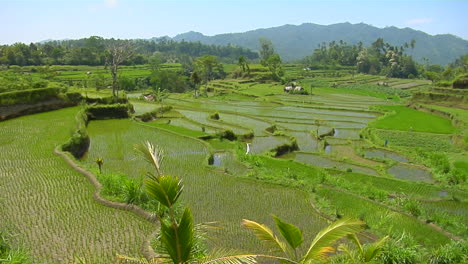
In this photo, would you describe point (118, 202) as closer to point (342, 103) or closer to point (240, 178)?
point (240, 178)

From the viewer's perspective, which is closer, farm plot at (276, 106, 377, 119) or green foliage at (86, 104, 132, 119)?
green foliage at (86, 104, 132, 119)

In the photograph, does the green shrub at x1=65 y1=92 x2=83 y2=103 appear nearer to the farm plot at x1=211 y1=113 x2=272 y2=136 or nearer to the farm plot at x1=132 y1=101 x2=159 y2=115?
the farm plot at x1=132 y1=101 x2=159 y2=115

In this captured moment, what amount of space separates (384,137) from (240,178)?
17.3m

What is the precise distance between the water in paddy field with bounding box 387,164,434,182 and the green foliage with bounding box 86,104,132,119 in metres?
20.5

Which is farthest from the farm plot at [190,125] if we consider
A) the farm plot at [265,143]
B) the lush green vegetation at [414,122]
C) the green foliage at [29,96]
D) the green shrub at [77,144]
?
the lush green vegetation at [414,122]

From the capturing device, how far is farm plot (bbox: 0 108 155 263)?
9.20 meters

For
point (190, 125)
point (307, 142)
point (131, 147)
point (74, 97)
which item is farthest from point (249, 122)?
point (74, 97)

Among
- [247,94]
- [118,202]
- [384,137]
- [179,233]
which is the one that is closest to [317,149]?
[384,137]

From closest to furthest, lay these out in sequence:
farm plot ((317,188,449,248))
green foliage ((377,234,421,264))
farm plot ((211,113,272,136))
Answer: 1. green foliage ((377,234,421,264))
2. farm plot ((317,188,449,248))
3. farm plot ((211,113,272,136))

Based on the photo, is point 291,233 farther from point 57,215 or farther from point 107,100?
point 107,100

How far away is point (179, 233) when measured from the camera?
14.4 feet

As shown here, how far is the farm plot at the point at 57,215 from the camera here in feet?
30.2

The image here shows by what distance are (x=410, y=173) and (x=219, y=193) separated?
11815 millimetres

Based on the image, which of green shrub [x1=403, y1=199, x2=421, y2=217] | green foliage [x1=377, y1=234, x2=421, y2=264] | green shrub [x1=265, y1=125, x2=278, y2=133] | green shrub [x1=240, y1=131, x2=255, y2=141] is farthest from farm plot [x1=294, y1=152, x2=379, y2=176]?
green foliage [x1=377, y1=234, x2=421, y2=264]
